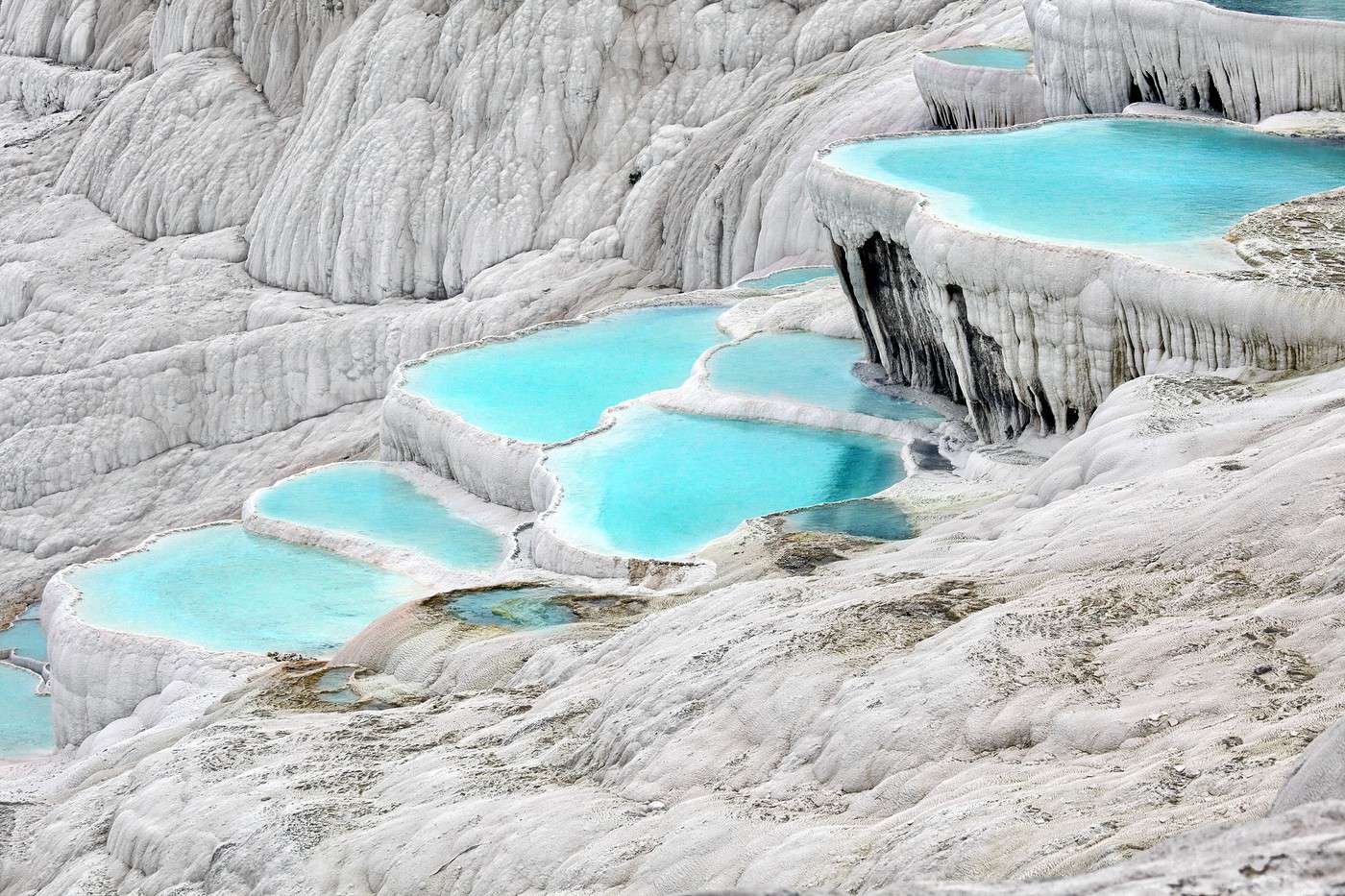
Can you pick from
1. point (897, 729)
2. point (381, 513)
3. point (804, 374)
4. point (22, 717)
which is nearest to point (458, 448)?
point (381, 513)

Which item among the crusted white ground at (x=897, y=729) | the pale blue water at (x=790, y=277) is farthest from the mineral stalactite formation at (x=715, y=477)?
the pale blue water at (x=790, y=277)

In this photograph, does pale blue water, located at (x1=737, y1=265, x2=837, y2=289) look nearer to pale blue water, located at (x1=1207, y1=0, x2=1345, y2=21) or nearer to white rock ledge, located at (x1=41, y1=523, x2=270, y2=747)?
pale blue water, located at (x1=1207, y1=0, x2=1345, y2=21)

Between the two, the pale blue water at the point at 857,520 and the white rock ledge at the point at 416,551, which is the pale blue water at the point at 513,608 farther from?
the pale blue water at the point at 857,520

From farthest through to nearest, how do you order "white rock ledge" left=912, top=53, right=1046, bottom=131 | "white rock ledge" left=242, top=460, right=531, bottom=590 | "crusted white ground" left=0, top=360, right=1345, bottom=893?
1. "white rock ledge" left=912, top=53, right=1046, bottom=131
2. "white rock ledge" left=242, top=460, right=531, bottom=590
3. "crusted white ground" left=0, top=360, right=1345, bottom=893

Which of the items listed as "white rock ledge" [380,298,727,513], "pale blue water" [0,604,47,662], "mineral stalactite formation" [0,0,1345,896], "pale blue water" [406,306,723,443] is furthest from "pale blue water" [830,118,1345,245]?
"pale blue water" [0,604,47,662]

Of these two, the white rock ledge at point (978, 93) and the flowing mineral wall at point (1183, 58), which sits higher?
the flowing mineral wall at point (1183, 58)
